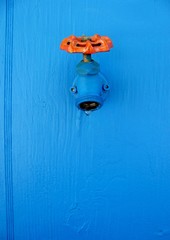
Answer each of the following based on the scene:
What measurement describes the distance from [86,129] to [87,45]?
0.38 meters

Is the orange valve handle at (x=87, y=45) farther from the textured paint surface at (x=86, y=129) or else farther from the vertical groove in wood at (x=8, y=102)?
the vertical groove in wood at (x=8, y=102)

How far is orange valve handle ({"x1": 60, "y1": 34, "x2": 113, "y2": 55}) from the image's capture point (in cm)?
78

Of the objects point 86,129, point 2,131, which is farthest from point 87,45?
point 2,131

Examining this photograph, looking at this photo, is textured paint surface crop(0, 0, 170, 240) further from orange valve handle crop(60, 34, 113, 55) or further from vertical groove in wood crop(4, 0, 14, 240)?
orange valve handle crop(60, 34, 113, 55)

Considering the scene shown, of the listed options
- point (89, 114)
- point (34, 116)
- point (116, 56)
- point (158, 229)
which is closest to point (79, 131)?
point (89, 114)

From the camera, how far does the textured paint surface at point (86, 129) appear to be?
1.06 meters

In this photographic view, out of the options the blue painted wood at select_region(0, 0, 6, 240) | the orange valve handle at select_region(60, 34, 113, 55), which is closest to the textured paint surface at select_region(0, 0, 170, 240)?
the blue painted wood at select_region(0, 0, 6, 240)

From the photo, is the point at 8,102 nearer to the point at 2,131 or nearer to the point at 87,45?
the point at 2,131

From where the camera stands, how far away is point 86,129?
3.55ft

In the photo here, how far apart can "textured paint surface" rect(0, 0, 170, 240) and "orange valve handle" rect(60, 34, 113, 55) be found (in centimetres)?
23

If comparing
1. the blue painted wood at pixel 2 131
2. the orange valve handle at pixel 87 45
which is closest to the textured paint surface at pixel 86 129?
the blue painted wood at pixel 2 131

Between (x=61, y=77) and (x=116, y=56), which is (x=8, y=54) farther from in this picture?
(x=116, y=56)

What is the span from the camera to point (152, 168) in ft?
Result: 3.59

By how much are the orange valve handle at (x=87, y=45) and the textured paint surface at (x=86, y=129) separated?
23cm
